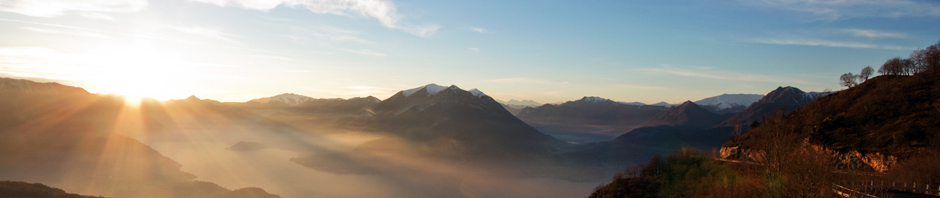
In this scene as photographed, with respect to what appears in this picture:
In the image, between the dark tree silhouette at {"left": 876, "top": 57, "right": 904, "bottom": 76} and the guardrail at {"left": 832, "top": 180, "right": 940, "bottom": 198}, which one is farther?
the dark tree silhouette at {"left": 876, "top": 57, "right": 904, "bottom": 76}

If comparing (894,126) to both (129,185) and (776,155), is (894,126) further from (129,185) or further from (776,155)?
(129,185)

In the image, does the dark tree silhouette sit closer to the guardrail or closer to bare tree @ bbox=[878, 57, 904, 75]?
bare tree @ bbox=[878, 57, 904, 75]

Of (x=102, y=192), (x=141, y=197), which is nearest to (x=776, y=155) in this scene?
(x=141, y=197)

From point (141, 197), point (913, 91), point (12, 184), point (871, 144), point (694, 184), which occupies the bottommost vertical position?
point (141, 197)

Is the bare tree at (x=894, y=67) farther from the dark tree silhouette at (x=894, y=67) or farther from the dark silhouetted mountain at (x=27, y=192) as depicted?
the dark silhouetted mountain at (x=27, y=192)

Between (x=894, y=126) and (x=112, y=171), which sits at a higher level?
(x=894, y=126)

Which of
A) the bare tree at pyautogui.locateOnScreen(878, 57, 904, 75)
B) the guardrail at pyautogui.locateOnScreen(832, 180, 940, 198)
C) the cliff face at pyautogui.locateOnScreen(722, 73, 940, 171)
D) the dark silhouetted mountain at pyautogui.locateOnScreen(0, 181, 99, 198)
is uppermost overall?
the bare tree at pyautogui.locateOnScreen(878, 57, 904, 75)

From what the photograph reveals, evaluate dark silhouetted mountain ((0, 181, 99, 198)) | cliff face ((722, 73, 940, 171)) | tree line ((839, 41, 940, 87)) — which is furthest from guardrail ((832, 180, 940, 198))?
dark silhouetted mountain ((0, 181, 99, 198))

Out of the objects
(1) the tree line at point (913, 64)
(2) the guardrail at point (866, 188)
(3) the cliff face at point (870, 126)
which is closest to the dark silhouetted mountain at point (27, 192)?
(2) the guardrail at point (866, 188)

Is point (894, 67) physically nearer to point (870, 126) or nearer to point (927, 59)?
point (927, 59)
